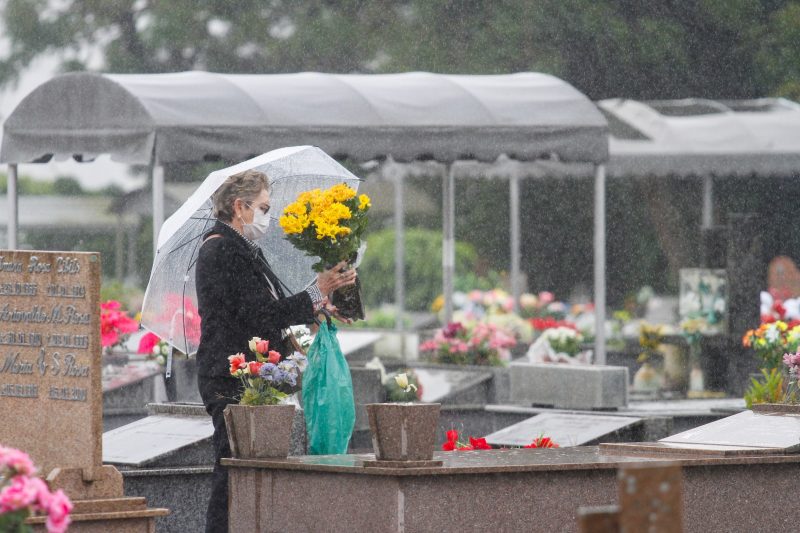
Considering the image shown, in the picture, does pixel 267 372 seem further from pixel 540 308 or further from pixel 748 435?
pixel 540 308

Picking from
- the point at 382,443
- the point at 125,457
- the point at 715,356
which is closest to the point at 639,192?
the point at 715,356

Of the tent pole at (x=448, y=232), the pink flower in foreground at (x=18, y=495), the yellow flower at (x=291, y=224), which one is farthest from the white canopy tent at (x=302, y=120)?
the pink flower in foreground at (x=18, y=495)

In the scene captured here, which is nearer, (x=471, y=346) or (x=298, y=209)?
(x=298, y=209)

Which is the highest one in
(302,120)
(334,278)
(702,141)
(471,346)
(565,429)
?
(702,141)

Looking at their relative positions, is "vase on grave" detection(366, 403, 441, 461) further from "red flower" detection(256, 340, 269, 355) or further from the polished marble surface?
"red flower" detection(256, 340, 269, 355)

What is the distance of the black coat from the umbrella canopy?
0.56 metres

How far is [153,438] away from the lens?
382 inches

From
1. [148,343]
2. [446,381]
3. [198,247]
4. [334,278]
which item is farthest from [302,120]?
[334,278]

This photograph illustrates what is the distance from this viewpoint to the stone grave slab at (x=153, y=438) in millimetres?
9430

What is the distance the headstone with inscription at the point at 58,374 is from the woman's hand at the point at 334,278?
1.61 m

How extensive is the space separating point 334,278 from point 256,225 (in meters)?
0.49

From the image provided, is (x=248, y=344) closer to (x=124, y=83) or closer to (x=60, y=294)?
(x=60, y=294)

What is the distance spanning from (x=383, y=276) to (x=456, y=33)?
5616 mm

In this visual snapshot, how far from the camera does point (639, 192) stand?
32062 millimetres
